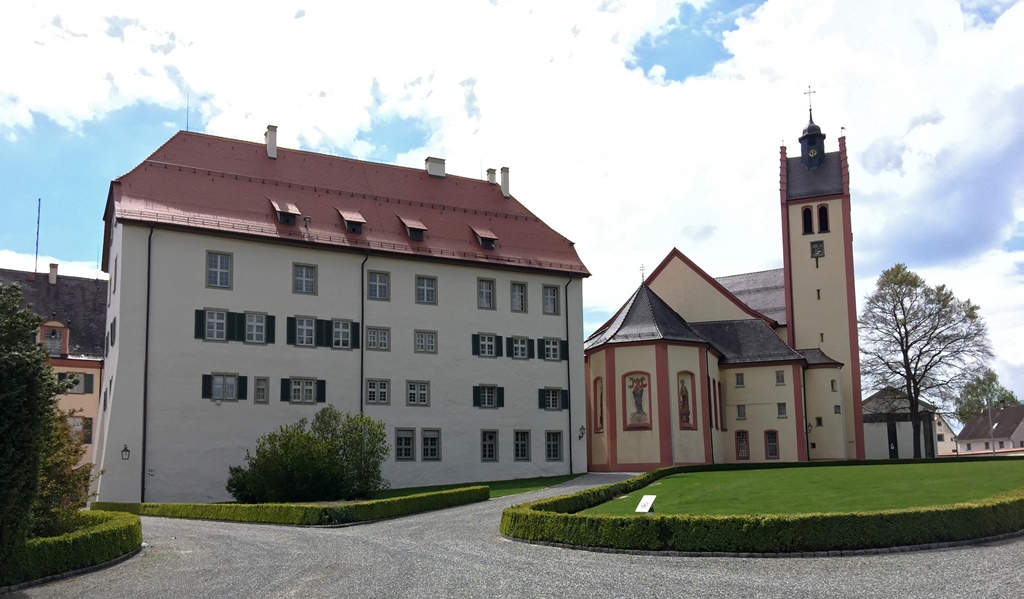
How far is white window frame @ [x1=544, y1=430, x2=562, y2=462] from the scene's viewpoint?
46.5 meters

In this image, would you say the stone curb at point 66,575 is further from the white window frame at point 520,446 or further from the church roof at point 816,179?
the church roof at point 816,179

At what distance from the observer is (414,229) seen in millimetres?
45375

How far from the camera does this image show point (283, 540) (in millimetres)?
23422

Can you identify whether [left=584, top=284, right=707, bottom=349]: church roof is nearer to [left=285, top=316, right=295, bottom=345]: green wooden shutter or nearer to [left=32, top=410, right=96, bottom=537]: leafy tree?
[left=285, top=316, right=295, bottom=345]: green wooden shutter

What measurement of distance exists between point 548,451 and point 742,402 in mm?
14450

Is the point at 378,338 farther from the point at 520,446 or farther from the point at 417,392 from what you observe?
the point at 520,446

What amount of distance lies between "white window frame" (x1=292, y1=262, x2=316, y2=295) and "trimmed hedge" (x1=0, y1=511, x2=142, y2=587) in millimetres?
20705

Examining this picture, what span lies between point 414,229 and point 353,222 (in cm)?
289

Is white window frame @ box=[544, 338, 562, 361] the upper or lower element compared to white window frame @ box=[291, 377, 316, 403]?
upper

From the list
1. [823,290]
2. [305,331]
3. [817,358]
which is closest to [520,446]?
[305,331]

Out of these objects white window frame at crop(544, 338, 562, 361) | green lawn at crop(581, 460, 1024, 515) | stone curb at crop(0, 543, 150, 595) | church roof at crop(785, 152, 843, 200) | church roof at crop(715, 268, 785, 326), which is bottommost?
stone curb at crop(0, 543, 150, 595)

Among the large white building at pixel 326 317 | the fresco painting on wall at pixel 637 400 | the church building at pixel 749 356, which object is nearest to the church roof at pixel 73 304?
the large white building at pixel 326 317

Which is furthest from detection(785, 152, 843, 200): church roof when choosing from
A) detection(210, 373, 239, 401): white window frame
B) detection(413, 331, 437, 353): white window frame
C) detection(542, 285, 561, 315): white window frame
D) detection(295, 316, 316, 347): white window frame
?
detection(210, 373, 239, 401): white window frame

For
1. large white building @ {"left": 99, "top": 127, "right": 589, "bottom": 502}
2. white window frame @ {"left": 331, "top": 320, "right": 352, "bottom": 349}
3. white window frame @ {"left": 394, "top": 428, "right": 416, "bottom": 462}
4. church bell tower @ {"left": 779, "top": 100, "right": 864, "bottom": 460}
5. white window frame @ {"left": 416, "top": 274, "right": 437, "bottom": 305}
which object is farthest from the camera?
church bell tower @ {"left": 779, "top": 100, "right": 864, "bottom": 460}
